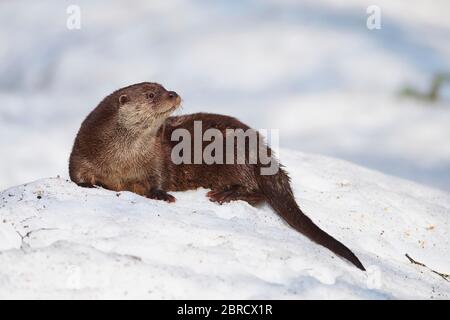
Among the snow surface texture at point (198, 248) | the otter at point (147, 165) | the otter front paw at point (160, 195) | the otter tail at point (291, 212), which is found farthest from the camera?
the otter at point (147, 165)

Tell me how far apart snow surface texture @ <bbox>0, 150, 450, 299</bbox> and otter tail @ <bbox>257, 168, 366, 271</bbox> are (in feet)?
0.19

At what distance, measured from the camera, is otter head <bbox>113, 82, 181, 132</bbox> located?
4723 mm

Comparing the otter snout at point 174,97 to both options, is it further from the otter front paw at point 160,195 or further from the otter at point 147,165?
the otter front paw at point 160,195

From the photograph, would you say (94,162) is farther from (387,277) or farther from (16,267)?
(387,277)

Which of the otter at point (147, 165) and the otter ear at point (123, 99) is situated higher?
the otter ear at point (123, 99)

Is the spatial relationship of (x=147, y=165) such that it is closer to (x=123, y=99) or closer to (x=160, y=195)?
(x=160, y=195)

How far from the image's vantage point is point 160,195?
4.57 metres

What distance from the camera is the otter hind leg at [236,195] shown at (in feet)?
15.5

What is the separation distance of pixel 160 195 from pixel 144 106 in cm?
54

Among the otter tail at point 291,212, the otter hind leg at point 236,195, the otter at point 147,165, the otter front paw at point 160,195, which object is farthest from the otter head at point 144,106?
the otter tail at point 291,212

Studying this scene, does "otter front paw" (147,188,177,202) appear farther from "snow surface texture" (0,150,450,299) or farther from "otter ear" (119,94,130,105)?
"otter ear" (119,94,130,105)

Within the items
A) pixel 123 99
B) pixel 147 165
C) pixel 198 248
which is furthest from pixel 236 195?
pixel 198 248

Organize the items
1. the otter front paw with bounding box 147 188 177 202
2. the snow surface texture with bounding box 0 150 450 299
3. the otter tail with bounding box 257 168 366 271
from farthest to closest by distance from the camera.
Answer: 1. the otter front paw with bounding box 147 188 177 202
2. the otter tail with bounding box 257 168 366 271
3. the snow surface texture with bounding box 0 150 450 299

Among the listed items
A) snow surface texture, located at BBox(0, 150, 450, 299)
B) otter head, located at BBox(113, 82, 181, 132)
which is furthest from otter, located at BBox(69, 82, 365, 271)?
snow surface texture, located at BBox(0, 150, 450, 299)
